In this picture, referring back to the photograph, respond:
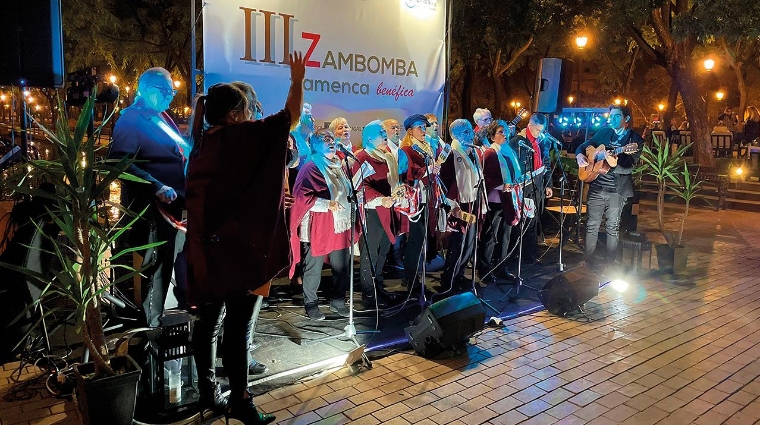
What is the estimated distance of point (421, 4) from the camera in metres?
6.85

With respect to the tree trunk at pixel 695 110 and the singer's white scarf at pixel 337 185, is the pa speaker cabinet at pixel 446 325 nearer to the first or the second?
the singer's white scarf at pixel 337 185

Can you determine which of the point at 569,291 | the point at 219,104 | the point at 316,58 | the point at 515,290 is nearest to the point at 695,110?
the point at 515,290

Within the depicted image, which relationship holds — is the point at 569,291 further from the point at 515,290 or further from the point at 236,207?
the point at 236,207

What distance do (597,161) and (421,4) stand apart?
2.99 metres

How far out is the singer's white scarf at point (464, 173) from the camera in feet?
21.2

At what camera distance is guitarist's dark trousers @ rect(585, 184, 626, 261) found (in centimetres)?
776

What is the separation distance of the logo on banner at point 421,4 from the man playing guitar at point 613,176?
267cm

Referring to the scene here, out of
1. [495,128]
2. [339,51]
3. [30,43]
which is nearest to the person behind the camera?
[30,43]

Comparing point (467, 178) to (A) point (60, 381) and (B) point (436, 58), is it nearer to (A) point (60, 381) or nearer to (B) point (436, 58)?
(B) point (436, 58)

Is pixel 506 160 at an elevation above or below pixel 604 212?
above

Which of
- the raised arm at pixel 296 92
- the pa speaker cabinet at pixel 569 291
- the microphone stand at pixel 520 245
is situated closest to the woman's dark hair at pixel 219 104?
the raised arm at pixel 296 92

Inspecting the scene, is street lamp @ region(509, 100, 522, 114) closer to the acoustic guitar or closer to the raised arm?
the acoustic guitar

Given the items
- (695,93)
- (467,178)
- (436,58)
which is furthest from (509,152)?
(695,93)

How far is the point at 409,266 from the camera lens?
6602mm
